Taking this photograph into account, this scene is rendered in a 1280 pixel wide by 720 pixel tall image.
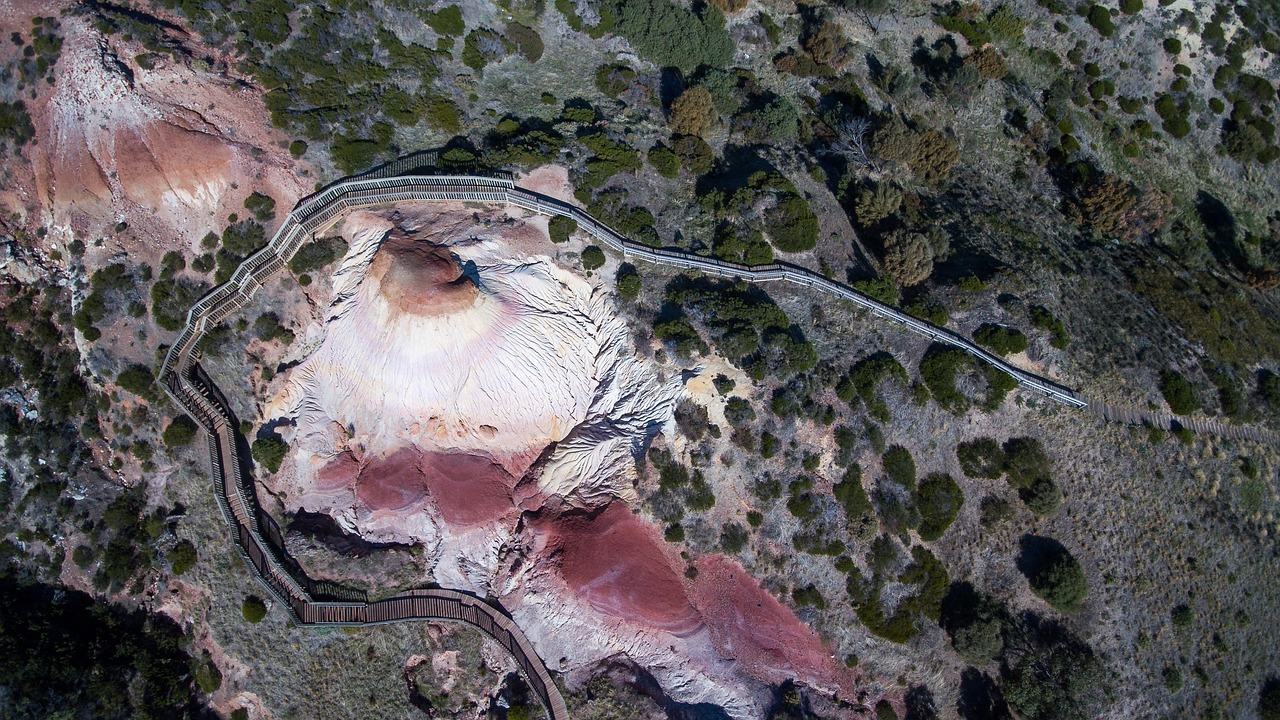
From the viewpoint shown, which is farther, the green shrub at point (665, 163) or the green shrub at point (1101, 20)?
the green shrub at point (1101, 20)

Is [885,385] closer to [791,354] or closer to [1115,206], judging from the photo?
[791,354]

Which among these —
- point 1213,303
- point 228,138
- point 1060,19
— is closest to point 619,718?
point 228,138

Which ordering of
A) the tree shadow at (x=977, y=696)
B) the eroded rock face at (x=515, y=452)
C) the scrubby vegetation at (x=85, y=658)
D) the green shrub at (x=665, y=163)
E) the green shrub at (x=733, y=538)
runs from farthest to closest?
1. the green shrub at (x=665, y=163)
2. the tree shadow at (x=977, y=696)
3. the green shrub at (x=733, y=538)
4. the eroded rock face at (x=515, y=452)
5. the scrubby vegetation at (x=85, y=658)

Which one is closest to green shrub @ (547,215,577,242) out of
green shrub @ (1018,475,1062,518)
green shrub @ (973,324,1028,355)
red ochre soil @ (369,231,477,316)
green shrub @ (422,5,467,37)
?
red ochre soil @ (369,231,477,316)

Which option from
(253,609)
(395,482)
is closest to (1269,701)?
(395,482)

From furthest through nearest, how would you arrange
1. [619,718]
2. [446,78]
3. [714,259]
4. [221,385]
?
[446,78] → [714,259] → [221,385] → [619,718]

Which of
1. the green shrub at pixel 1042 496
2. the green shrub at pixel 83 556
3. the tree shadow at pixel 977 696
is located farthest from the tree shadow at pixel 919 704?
the green shrub at pixel 83 556

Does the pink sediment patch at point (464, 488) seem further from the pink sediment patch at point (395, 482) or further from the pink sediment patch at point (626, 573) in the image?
the pink sediment patch at point (626, 573)
